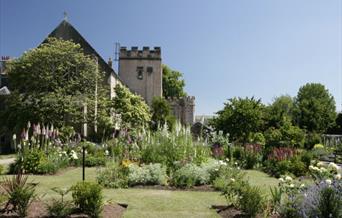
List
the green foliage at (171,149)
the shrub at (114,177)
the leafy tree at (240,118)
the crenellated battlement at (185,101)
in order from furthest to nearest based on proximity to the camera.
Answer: the crenellated battlement at (185,101), the leafy tree at (240,118), the green foliage at (171,149), the shrub at (114,177)

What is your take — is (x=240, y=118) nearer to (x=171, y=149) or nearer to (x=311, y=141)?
(x=171, y=149)

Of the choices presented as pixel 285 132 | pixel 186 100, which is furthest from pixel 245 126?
pixel 186 100

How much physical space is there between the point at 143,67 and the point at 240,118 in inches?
1007

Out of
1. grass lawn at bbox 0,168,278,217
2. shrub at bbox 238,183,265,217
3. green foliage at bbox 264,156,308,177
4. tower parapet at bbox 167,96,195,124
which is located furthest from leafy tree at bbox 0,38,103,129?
shrub at bbox 238,183,265,217

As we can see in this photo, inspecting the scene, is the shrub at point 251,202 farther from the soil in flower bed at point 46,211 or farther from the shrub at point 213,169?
the shrub at point 213,169

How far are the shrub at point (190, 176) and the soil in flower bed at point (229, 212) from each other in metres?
2.92

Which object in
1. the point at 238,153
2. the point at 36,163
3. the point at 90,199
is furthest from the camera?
the point at 238,153

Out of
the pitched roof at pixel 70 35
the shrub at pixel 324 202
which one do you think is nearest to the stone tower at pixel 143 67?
the pitched roof at pixel 70 35

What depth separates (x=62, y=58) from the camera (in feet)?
99.2

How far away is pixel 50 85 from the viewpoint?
29.9m

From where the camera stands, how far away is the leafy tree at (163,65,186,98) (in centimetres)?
5761

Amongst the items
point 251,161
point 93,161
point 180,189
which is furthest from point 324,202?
point 93,161

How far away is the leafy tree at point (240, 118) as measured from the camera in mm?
20891

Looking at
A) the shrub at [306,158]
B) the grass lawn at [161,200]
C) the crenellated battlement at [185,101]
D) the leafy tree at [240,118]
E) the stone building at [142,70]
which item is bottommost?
the grass lawn at [161,200]
